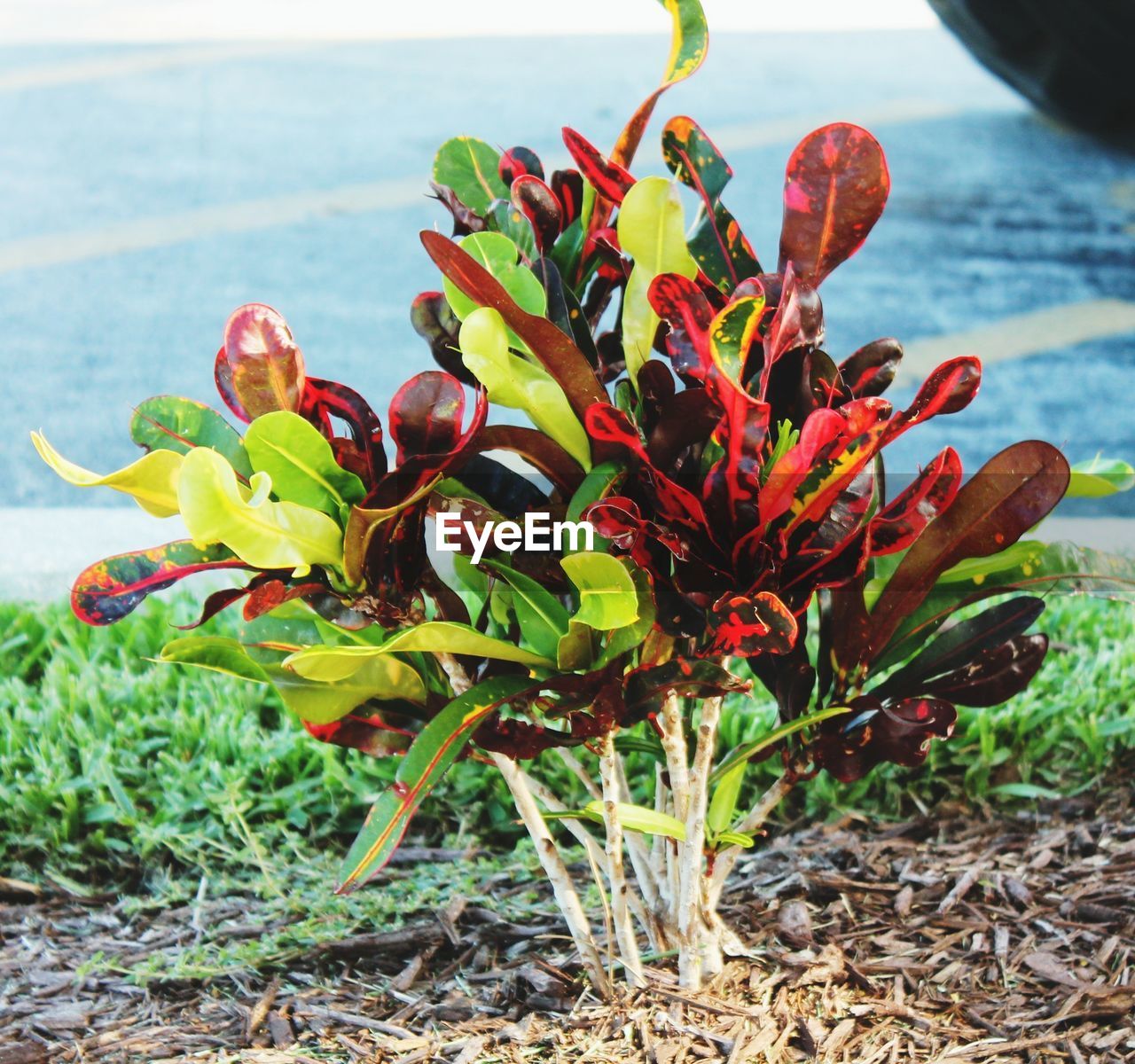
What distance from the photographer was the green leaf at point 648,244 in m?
1.01

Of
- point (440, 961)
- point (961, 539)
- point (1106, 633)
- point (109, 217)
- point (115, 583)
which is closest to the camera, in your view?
point (115, 583)

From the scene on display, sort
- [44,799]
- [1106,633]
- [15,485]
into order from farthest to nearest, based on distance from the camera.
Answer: [15,485] → [1106,633] → [44,799]

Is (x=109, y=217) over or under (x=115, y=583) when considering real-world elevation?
under

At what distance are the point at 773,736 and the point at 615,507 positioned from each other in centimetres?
32

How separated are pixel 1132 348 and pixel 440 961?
384 centimetres

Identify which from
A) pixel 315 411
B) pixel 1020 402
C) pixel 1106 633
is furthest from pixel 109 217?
pixel 315 411

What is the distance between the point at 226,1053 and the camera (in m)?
1.29

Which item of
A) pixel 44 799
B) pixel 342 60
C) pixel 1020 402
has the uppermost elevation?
pixel 342 60

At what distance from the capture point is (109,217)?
535 centimetres

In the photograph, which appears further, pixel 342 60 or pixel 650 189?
pixel 342 60

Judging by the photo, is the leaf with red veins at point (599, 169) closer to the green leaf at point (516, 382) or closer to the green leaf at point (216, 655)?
the green leaf at point (516, 382)

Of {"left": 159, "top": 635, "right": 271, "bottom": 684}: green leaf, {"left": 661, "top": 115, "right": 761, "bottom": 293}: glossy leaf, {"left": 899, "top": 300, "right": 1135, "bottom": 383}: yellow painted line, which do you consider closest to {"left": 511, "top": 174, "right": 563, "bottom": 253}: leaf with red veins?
Answer: {"left": 661, "top": 115, "right": 761, "bottom": 293}: glossy leaf

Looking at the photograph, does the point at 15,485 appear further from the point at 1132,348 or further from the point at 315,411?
the point at 1132,348

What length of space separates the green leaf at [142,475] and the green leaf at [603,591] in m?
0.29
